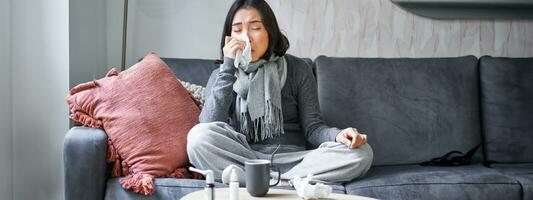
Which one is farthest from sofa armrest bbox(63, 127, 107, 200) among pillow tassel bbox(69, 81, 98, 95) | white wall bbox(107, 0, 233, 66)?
white wall bbox(107, 0, 233, 66)

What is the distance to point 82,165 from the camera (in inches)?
80.0

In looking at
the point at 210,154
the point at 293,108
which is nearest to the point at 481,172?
the point at 293,108

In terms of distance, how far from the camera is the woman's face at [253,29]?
234cm

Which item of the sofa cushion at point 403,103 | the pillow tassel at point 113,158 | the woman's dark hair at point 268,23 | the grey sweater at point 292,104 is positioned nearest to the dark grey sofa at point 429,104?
the sofa cushion at point 403,103

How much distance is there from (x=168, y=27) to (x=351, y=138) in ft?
3.65

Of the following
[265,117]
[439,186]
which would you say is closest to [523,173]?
[439,186]

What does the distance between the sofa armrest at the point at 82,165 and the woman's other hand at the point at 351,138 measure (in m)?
0.75

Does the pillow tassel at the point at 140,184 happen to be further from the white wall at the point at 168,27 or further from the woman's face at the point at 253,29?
the white wall at the point at 168,27

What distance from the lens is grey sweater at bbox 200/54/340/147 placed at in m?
2.27

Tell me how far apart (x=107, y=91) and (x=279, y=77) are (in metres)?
0.59

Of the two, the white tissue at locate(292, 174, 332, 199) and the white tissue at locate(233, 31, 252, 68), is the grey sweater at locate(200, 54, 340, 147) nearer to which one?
the white tissue at locate(233, 31, 252, 68)

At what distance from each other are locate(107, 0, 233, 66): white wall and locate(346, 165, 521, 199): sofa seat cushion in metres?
1.07

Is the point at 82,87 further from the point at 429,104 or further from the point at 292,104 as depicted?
the point at 429,104

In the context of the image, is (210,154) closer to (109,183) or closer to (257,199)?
(109,183)
